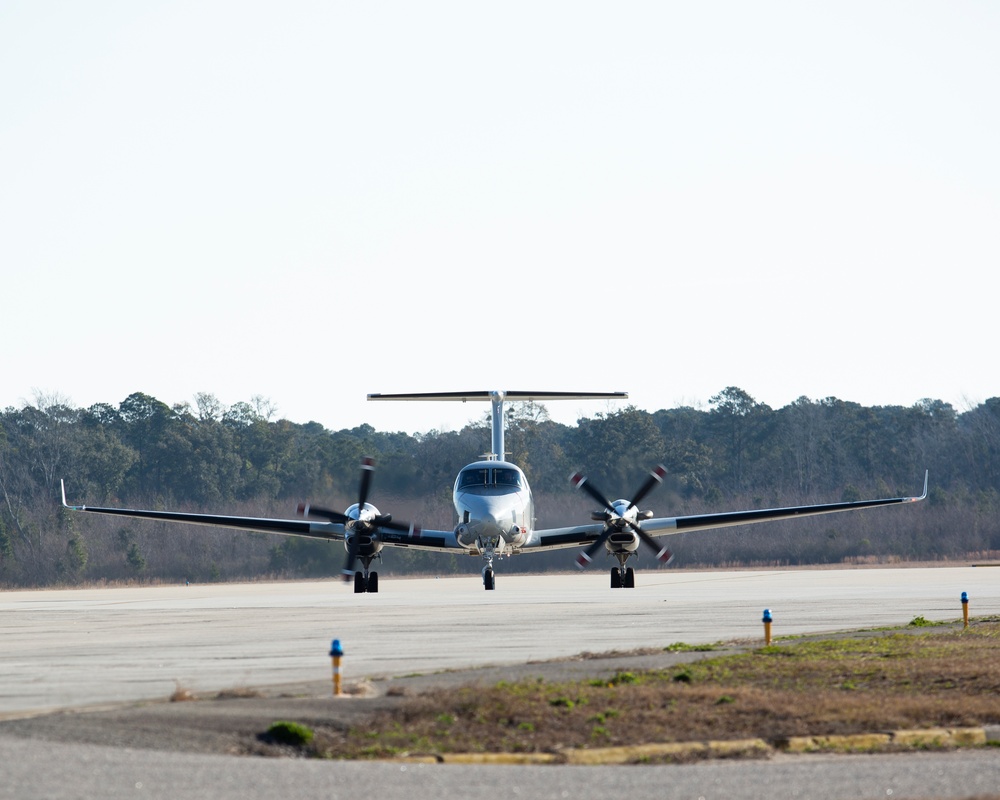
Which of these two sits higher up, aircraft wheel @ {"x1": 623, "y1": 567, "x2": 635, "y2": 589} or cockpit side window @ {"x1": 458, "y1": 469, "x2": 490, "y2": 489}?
cockpit side window @ {"x1": 458, "y1": 469, "x2": 490, "y2": 489}

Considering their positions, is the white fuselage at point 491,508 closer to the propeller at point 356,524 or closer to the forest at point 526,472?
the propeller at point 356,524

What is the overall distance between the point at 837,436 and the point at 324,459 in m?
42.6

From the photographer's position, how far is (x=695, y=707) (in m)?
13.7

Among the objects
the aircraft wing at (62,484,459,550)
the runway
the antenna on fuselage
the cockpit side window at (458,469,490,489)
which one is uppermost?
the antenna on fuselage

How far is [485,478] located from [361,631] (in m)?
15.7

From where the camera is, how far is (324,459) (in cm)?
9244

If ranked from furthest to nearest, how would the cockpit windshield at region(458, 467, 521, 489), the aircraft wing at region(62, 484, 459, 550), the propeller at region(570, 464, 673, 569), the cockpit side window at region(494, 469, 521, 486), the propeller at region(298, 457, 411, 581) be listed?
the aircraft wing at region(62, 484, 459, 550), the cockpit side window at region(494, 469, 521, 486), the cockpit windshield at region(458, 467, 521, 489), the propeller at region(298, 457, 411, 581), the propeller at region(570, 464, 673, 569)

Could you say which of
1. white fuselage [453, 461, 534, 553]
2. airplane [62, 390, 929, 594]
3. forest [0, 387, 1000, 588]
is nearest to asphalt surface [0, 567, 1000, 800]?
white fuselage [453, 461, 534, 553]

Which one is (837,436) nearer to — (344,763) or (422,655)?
(422,655)

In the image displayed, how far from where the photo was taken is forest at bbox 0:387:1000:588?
2918 inches

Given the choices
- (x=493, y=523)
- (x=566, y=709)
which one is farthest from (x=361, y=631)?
(x=493, y=523)

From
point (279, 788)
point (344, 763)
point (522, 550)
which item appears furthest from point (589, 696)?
point (522, 550)

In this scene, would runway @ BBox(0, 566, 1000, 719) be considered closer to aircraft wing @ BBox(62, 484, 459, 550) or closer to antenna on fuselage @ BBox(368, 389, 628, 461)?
aircraft wing @ BBox(62, 484, 459, 550)

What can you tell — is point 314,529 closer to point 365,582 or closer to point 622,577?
point 365,582
